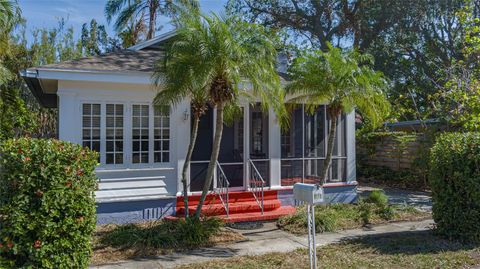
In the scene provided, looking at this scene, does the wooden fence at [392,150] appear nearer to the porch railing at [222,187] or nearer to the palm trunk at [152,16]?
the porch railing at [222,187]

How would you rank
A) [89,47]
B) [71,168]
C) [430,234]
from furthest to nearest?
1. [89,47]
2. [430,234]
3. [71,168]

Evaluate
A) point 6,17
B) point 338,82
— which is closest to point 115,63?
point 338,82

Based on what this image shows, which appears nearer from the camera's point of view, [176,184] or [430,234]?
[430,234]

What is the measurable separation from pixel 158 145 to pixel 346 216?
447cm

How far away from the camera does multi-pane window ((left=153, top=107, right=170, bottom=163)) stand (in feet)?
32.2

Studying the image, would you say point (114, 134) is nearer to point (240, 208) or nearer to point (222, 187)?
point (222, 187)

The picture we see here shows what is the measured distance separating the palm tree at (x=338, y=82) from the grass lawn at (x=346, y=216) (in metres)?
2.10

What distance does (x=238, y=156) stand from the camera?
1170 centimetres

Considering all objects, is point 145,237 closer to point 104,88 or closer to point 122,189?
point 122,189

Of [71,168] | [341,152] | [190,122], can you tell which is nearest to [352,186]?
[341,152]

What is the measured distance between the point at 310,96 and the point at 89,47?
65.9 ft

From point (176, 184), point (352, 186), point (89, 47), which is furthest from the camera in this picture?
point (89, 47)

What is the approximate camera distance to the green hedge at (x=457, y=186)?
24.3 ft

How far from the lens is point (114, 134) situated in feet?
30.9
